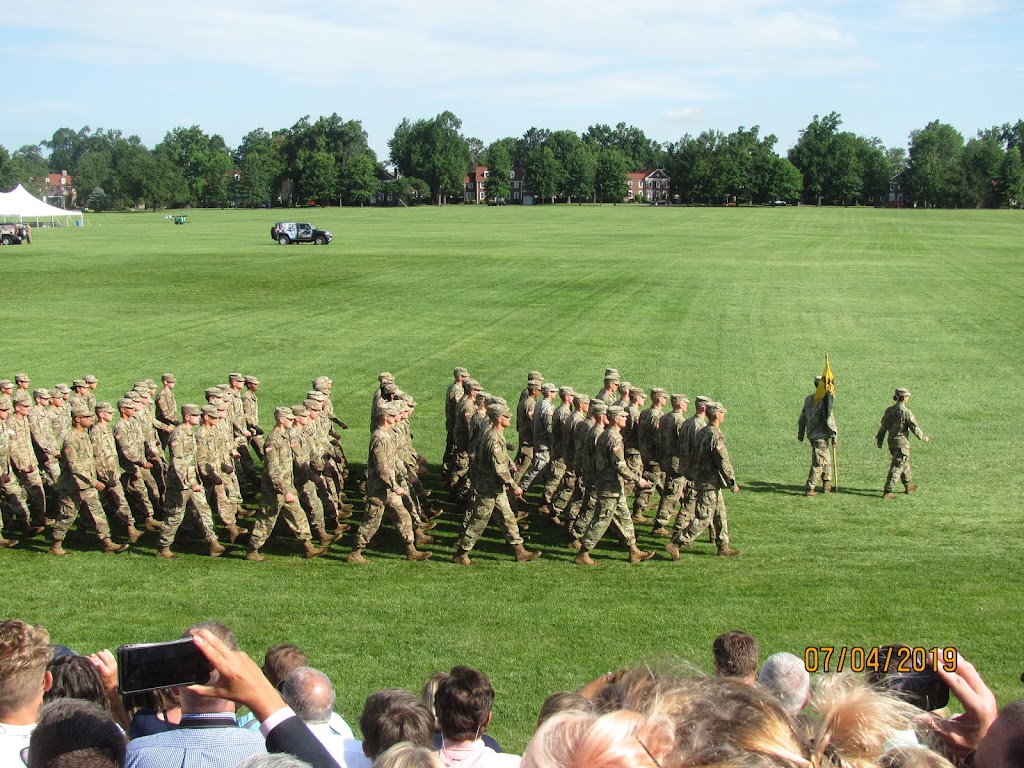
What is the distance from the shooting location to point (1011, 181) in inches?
5281

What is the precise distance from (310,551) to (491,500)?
2.27 meters

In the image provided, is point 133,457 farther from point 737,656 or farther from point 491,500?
point 737,656

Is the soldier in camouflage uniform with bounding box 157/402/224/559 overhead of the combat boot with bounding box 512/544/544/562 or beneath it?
overhead

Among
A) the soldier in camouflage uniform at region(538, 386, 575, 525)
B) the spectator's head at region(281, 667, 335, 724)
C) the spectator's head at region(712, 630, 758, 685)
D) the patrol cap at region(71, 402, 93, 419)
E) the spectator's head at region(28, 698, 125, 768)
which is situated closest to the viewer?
the spectator's head at region(28, 698, 125, 768)

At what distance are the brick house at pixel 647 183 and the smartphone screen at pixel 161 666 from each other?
6425 inches

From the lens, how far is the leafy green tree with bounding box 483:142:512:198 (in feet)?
496

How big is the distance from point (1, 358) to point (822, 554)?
20.7m

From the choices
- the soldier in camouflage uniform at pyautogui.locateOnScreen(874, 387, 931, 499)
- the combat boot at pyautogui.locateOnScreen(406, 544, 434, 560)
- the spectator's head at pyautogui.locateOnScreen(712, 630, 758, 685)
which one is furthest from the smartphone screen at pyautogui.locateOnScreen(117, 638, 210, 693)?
the soldier in camouflage uniform at pyautogui.locateOnScreen(874, 387, 931, 499)

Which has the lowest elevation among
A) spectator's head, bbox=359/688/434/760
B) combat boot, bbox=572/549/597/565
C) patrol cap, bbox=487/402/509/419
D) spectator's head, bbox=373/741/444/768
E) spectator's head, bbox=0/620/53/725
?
combat boot, bbox=572/549/597/565

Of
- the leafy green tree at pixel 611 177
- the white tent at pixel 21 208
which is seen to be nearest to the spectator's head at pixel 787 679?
the white tent at pixel 21 208

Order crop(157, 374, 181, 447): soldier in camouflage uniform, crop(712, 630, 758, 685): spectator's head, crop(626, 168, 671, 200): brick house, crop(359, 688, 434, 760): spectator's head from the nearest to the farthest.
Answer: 1. crop(359, 688, 434, 760): spectator's head
2. crop(712, 630, 758, 685): spectator's head
3. crop(157, 374, 181, 447): soldier in camouflage uniform
4. crop(626, 168, 671, 200): brick house

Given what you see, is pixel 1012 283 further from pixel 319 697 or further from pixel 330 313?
pixel 319 697

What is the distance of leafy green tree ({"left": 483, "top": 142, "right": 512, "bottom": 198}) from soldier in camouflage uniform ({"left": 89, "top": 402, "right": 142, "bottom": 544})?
464 feet

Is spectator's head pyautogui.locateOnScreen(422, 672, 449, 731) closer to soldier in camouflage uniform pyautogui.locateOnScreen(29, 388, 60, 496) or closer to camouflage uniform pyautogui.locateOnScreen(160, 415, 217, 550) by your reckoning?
camouflage uniform pyautogui.locateOnScreen(160, 415, 217, 550)
